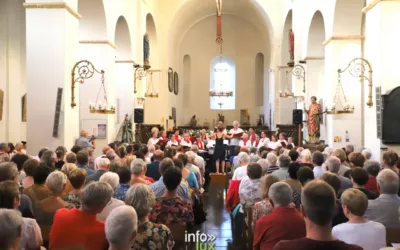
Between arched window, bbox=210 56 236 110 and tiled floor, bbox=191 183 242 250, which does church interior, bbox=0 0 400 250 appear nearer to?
tiled floor, bbox=191 183 242 250

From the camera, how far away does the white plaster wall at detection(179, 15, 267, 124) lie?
3188 cm

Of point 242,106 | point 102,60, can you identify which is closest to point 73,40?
point 102,60

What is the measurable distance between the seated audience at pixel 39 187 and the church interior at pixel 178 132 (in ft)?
0.05

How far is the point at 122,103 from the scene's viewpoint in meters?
18.4

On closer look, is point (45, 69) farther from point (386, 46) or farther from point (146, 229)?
point (146, 229)

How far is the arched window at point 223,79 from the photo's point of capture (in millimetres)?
32781

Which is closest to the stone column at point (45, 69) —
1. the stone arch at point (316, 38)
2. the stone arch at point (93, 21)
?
the stone arch at point (93, 21)

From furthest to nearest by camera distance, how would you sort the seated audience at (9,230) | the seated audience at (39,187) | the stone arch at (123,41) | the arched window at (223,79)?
the arched window at (223,79)
the stone arch at (123,41)
the seated audience at (39,187)
the seated audience at (9,230)

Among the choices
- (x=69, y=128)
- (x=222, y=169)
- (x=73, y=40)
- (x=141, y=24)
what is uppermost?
(x=141, y=24)

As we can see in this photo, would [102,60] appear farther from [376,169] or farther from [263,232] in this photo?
[263,232]

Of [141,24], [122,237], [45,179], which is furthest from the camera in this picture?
[141,24]

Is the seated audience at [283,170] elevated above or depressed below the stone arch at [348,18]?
below

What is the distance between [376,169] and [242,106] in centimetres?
2600

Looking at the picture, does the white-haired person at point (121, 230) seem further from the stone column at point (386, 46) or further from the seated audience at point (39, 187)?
the stone column at point (386, 46)
